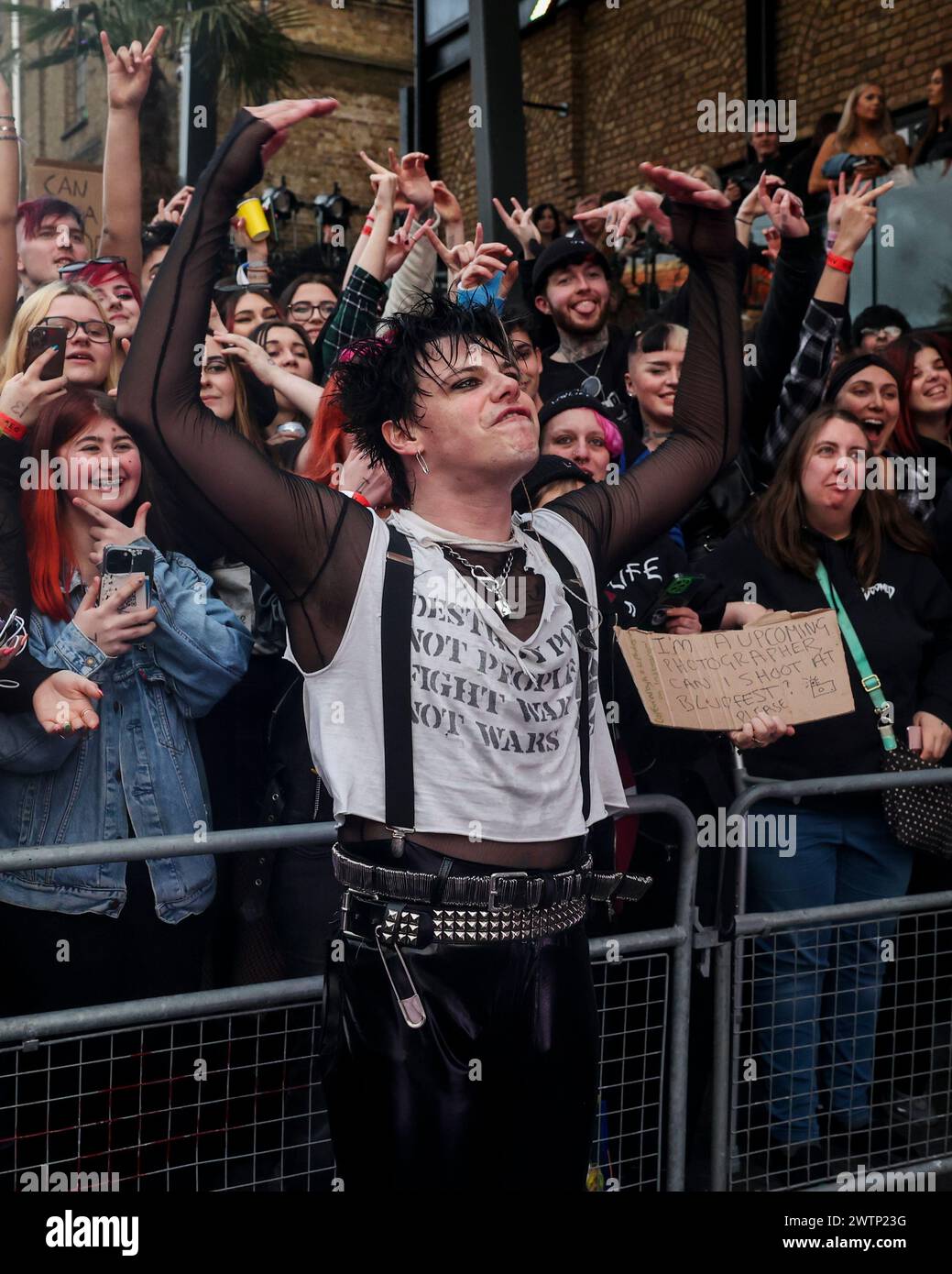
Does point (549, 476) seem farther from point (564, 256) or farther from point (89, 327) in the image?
point (564, 256)

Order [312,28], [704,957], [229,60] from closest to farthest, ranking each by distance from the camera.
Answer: [704,957]
[229,60]
[312,28]

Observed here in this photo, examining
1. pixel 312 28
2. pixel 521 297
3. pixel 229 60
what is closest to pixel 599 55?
pixel 229 60

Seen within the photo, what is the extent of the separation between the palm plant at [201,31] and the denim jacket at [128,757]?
949cm

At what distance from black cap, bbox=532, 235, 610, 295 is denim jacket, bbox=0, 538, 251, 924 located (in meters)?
2.21

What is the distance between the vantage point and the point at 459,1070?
7.06 feet

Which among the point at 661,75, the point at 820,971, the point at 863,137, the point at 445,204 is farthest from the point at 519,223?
the point at 661,75

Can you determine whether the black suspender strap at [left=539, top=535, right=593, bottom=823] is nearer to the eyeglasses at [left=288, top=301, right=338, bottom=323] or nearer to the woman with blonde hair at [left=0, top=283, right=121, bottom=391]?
the woman with blonde hair at [left=0, top=283, right=121, bottom=391]

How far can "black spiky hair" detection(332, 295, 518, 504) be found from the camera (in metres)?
2.37

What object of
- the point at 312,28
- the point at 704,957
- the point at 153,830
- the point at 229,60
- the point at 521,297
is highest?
the point at 312,28

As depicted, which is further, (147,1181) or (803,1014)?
(803,1014)

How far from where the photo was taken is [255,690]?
3.40 metres

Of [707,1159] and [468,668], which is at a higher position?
[468,668]

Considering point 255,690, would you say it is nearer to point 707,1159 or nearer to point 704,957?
point 704,957

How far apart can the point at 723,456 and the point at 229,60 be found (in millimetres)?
12046
